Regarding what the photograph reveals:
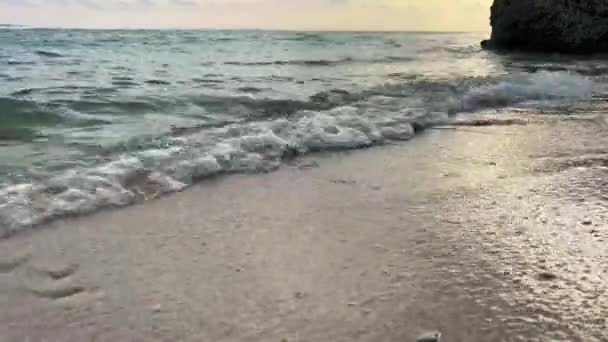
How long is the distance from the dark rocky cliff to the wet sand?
62.1 feet

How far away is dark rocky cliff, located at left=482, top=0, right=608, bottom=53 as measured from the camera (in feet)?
65.4

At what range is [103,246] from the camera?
2.50 metres

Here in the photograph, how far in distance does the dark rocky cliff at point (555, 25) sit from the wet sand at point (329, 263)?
1893 cm

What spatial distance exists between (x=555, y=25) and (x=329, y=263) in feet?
70.3

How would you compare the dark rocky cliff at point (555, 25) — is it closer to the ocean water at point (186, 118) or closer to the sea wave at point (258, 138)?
the ocean water at point (186, 118)

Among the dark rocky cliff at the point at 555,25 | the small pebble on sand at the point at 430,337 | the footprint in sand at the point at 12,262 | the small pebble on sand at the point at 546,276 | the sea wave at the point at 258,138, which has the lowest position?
the small pebble on sand at the point at 430,337

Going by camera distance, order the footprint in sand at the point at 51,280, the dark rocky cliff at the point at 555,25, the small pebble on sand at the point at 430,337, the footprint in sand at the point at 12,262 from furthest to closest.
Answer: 1. the dark rocky cliff at the point at 555,25
2. the footprint in sand at the point at 12,262
3. the footprint in sand at the point at 51,280
4. the small pebble on sand at the point at 430,337

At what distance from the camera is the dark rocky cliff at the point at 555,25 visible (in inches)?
785

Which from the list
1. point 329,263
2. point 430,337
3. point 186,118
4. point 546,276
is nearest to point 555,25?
point 186,118

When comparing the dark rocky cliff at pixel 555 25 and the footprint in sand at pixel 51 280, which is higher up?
the dark rocky cliff at pixel 555 25

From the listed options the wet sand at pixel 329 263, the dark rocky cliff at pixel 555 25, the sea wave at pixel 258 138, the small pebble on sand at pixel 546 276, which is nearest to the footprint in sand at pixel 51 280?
the wet sand at pixel 329 263

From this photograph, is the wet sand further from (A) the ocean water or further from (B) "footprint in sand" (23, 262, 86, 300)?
(A) the ocean water

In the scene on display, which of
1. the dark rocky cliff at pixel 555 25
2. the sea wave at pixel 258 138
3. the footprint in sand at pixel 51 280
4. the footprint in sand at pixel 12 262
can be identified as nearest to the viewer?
the footprint in sand at pixel 51 280

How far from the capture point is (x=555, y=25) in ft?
68.3
